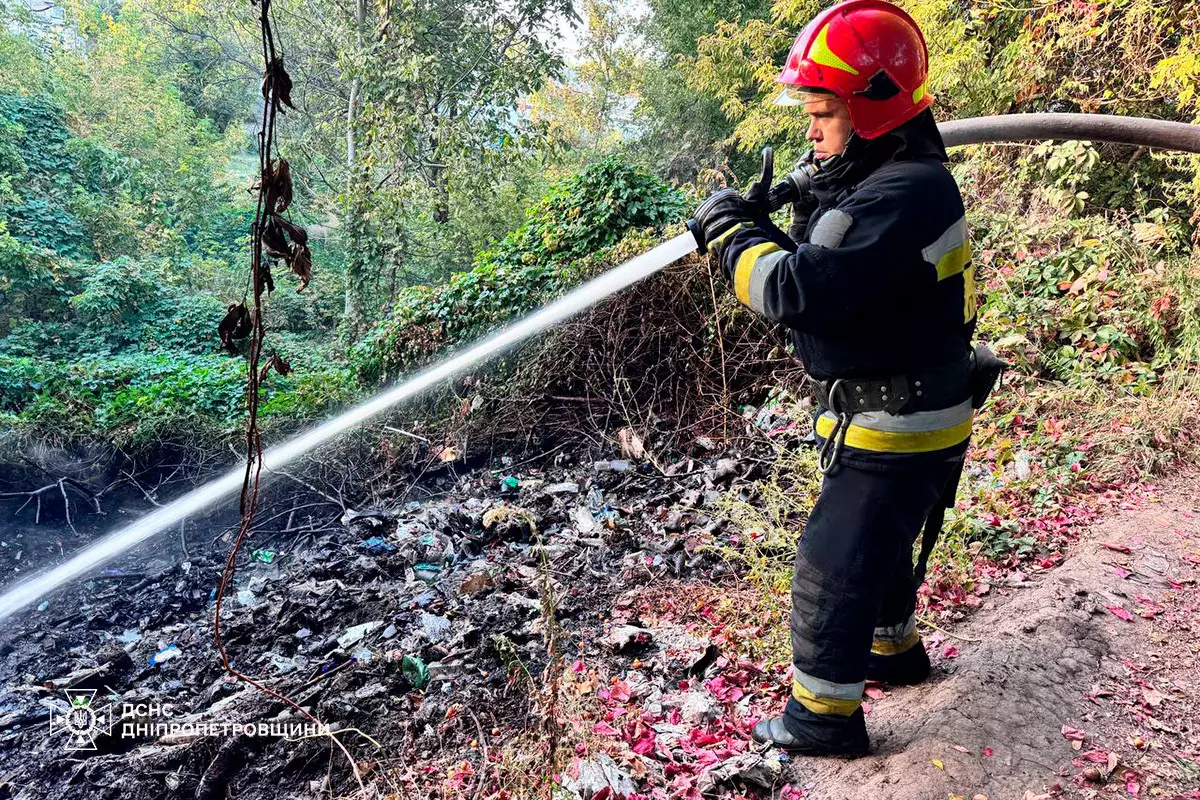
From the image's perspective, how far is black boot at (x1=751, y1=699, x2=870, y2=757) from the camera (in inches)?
83.7

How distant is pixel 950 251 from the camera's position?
184 cm

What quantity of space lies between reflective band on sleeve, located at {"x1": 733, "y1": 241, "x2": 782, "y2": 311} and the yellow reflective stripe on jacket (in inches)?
20.3

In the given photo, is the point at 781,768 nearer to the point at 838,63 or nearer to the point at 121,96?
the point at 838,63

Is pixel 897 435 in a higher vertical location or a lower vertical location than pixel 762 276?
lower

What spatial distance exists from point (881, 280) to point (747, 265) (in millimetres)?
367

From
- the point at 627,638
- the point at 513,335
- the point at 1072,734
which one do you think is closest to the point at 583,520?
the point at 627,638

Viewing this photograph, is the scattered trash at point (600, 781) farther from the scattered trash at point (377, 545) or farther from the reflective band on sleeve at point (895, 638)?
the scattered trash at point (377, 545)

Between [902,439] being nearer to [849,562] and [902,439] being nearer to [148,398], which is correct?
[849,562]

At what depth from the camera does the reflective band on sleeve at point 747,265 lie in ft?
6.22

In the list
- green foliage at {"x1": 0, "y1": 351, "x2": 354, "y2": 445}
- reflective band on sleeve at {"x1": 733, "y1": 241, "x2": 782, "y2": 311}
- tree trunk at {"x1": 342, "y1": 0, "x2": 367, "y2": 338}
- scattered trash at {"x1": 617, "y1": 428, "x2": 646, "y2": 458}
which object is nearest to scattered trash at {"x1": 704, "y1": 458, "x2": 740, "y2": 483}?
scattered trash at {"x1": 617, "y1": 428, "x2": 646, "y2": 458}

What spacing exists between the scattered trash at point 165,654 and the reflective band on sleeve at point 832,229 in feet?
13.4

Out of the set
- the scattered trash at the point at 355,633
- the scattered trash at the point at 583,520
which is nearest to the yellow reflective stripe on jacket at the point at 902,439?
the scattered trash at the point at 355,633

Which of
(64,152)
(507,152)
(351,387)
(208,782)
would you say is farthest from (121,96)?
(208,782)

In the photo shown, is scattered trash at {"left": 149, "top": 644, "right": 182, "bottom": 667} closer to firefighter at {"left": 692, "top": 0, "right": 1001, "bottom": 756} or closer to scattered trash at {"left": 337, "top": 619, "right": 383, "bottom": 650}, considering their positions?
scattered trash at {"left": 337, "top": 619, "right": 383, "bottom": 650}
